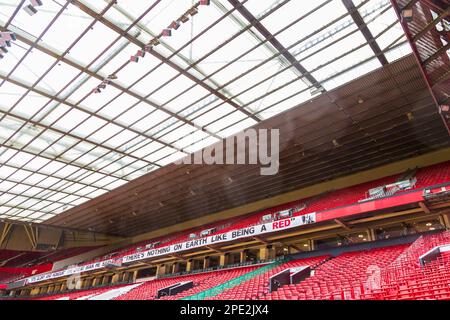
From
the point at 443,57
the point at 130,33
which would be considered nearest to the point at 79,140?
the point at 130,33

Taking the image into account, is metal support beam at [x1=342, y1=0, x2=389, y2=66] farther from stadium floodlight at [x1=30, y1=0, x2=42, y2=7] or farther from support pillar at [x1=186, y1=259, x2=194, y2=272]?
support pillar at [x1=186, y1=259, x2=194, y2=272]

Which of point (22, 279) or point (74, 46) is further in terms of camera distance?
point (22, 279)

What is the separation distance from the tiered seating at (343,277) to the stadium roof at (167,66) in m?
6.07

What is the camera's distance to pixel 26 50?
10641mm

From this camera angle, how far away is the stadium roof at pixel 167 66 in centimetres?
930

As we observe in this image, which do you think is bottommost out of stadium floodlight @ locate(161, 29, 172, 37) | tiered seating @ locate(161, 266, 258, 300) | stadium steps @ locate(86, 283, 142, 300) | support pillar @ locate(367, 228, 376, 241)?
stadium steps @ locate(86, 283, 142, 300)

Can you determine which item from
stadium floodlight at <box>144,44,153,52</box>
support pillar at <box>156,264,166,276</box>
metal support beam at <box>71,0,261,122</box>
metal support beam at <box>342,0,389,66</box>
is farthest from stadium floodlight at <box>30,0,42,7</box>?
support pillar at <box>156,264,166,276</box>

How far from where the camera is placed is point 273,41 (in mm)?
10062

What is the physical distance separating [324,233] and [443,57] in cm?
1009

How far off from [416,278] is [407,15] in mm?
5398

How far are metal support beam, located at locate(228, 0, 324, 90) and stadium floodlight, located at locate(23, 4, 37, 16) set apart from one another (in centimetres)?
540

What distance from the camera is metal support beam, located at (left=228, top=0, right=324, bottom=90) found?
29.7 ft

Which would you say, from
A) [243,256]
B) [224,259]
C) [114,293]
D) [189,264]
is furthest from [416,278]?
[114,293]
